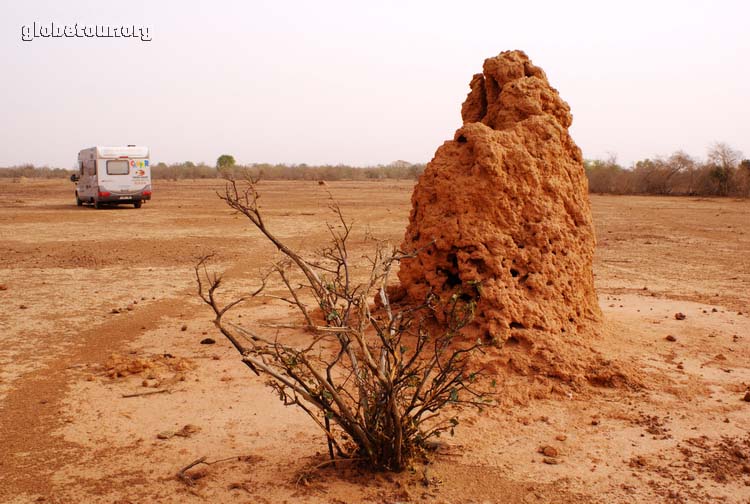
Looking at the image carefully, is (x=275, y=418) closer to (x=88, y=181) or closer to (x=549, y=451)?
(x=549, y=451)

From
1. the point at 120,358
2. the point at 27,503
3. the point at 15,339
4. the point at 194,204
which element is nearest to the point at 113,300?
the point at 15,339

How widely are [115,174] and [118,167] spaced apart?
445 mm

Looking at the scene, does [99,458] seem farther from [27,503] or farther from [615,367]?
[615,367]

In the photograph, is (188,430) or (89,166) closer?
(188,430)

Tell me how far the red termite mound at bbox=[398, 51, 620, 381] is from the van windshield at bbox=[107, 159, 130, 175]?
19.1 m

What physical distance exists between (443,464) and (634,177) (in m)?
35.6

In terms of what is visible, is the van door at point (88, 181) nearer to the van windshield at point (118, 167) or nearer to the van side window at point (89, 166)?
→ the van side window at point (89, 166)

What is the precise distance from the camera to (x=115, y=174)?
23500 millimetres

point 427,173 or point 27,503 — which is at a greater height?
point 427,173

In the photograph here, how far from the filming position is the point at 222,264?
12219 mm

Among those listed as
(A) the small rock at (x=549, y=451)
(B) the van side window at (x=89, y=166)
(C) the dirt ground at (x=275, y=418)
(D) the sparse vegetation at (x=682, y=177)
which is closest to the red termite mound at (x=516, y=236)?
(C) the dirt ground at (x=275, y=418)

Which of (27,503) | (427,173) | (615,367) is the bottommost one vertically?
(27,503)

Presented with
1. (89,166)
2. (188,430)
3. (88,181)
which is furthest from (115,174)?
(188,430)

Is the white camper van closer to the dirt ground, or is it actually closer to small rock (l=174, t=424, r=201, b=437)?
the dirt ground
